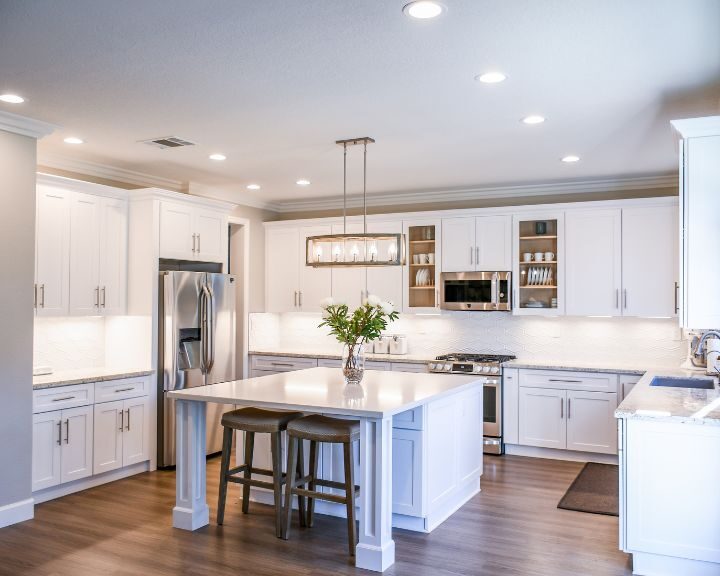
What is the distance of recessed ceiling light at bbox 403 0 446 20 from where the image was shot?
2.65 meters

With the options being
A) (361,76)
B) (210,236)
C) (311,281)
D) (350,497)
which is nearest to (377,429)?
(350,497)

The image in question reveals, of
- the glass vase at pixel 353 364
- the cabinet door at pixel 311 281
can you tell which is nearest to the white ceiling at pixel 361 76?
the glass vase at pixel 353 364

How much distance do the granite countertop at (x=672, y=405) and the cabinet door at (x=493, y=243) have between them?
240 cm

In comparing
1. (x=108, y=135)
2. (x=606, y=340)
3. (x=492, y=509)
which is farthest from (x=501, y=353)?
(x=108, y=135)

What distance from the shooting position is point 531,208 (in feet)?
21.5

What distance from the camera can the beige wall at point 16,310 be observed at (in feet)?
14.0

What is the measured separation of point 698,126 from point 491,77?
44.9 inches

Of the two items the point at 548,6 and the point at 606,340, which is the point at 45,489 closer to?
the point at 548,6

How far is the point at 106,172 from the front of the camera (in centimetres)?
592

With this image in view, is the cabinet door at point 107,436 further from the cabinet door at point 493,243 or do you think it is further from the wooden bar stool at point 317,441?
the cabinet door at point 493,243

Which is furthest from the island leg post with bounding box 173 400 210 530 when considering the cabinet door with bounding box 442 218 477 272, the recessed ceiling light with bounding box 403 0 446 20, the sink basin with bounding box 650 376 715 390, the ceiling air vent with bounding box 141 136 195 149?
the cabinet door with bounding box 442 218 477 272

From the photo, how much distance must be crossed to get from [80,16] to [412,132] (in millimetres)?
2446

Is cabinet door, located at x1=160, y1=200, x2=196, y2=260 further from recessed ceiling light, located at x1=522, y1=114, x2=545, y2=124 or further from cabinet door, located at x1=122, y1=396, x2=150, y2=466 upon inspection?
recessed ceiling light, located at x1=522, y1=114, x2=545, y2=124

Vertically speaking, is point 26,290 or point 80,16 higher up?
point 80,16
